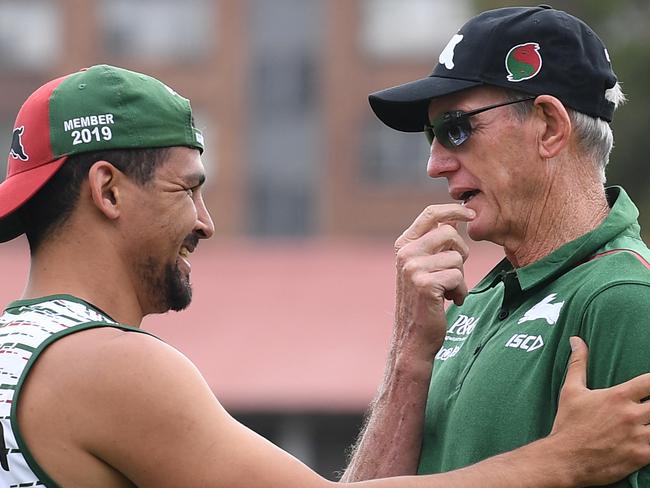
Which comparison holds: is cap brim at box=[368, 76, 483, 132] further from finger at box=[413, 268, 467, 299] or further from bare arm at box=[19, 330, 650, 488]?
bare arm at box=[19, 330, 650, 488]

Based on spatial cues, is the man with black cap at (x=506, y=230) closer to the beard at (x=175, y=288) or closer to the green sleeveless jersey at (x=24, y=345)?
the beard at (x=175, y=288)

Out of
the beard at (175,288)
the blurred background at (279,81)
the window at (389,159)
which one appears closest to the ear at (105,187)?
→ the beard at (175,288)

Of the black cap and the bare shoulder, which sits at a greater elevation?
the black cap

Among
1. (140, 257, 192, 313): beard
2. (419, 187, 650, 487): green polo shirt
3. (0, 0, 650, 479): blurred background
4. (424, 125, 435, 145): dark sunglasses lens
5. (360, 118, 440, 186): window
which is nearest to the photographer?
(419, 187, 650, 487): green polo shirt

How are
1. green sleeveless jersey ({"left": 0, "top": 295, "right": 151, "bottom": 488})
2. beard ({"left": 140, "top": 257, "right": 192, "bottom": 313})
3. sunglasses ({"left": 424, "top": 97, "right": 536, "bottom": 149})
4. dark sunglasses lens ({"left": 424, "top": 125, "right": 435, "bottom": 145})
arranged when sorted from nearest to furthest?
green sleeveless jersey ({"left": 0, "top": 295, "right": 151, "bottom": 488}) → beard ({"left": 140, "top": 257, "right": 192, "bottom": 313}) → sunglasses ({"left": 424, "top": 97, "right": 536, "bottom": 149}) → dark sunglasses lens ({"left": 424, "top": 125, "right": 435, "bottom": 145})

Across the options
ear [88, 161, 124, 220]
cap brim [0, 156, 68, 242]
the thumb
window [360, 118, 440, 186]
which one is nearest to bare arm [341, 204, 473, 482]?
the thumb

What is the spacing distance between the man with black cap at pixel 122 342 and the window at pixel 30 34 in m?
34.8

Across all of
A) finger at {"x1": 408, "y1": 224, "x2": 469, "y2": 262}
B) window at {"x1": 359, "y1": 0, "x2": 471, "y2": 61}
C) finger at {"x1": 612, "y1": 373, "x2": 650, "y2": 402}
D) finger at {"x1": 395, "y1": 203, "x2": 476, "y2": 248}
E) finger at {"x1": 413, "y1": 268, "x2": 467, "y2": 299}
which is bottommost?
window at {"x1": 359, "y1": 0, "x2": 471, "y2": 61}

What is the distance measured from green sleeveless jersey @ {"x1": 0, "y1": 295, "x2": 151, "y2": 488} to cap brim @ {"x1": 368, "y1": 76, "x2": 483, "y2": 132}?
3.62ft

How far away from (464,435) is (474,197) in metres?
0.69

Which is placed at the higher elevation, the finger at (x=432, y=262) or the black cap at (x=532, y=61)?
the black cap at (x=532, y=61)

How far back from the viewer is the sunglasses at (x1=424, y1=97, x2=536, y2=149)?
364 cm

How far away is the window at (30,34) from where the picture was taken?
3697 cm

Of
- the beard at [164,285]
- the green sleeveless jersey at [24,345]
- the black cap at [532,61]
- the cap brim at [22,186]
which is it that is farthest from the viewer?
the black cap at [532,61]
